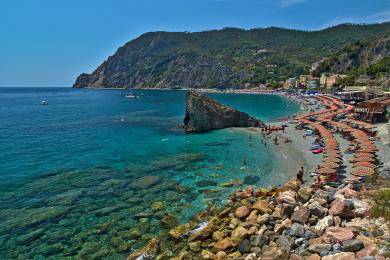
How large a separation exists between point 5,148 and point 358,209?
51.8 meters

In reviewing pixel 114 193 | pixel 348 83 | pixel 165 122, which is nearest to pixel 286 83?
pixel 348 83

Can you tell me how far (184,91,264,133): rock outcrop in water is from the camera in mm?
61403

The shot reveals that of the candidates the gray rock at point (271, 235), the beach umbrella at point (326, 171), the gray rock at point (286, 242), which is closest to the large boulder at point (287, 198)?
the gray rock at point (271, 235)

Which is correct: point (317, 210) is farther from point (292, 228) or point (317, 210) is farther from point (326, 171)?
point (326, 171)

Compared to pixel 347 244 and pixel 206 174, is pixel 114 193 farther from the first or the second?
pixel 347 244

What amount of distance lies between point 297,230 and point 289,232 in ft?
1.51

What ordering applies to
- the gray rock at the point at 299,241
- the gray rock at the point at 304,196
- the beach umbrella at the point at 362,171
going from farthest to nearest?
the beach umbrella at the point at 362,171 → the gray rock at the point at 304,196 → the gray rock at the point at 299,241

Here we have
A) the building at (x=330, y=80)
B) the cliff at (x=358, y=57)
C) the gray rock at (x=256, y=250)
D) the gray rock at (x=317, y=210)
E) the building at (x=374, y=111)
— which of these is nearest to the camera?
the gray rock at (x=256, y=250)

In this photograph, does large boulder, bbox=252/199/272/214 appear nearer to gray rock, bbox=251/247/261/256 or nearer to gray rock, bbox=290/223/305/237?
gray rock, bbox=290/223/305/237

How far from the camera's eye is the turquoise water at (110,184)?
22.1m

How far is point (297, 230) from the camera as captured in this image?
17344mm

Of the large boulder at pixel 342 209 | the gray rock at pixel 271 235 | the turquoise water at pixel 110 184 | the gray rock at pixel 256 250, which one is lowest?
the turquoise water at pixel 110 184

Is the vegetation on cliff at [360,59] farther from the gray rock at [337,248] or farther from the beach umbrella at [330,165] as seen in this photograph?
the gray rock at [337,248]

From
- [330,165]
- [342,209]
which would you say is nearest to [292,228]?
[342,209]
